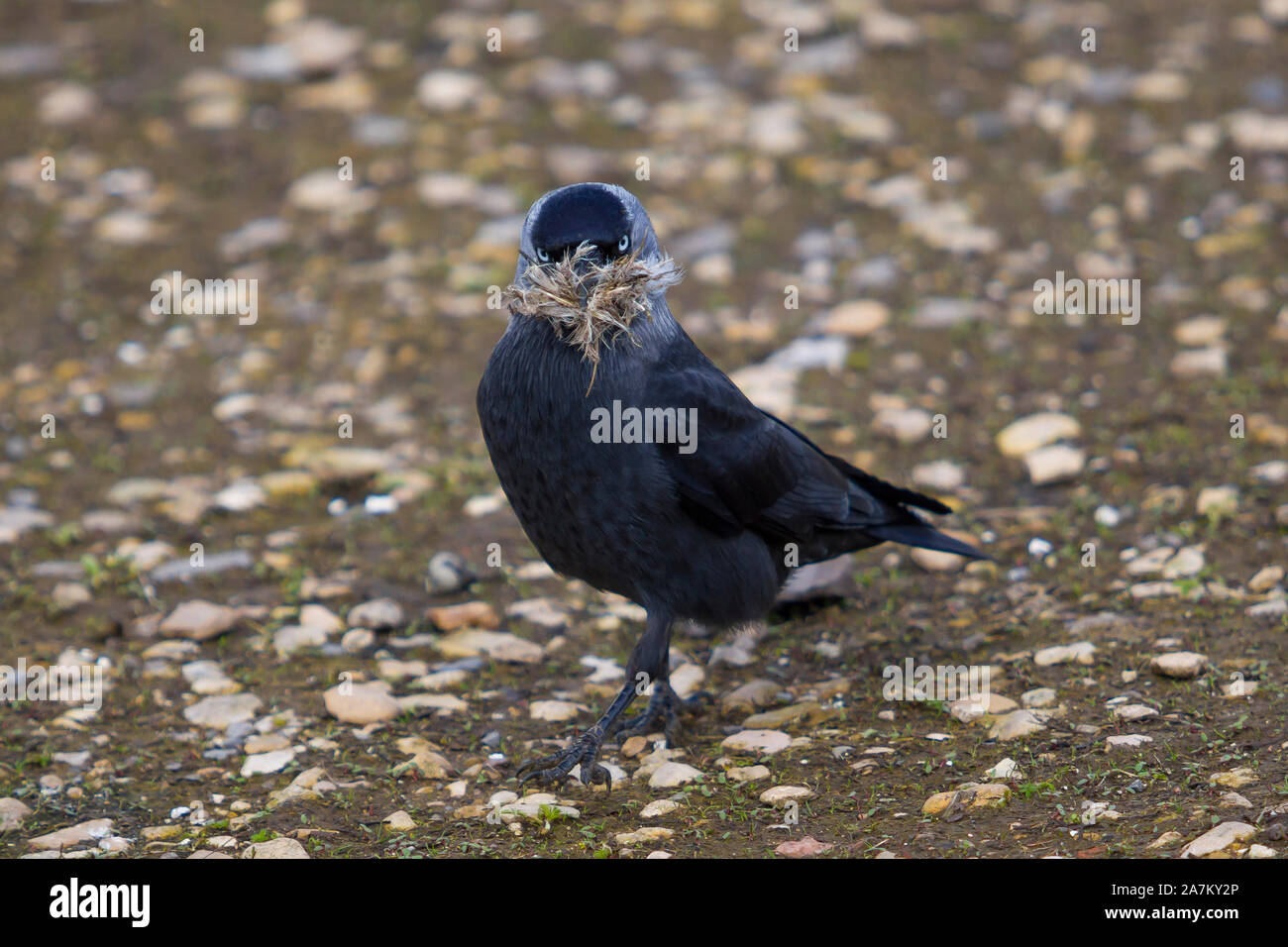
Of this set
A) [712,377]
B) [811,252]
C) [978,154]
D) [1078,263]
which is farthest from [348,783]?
[978,154]

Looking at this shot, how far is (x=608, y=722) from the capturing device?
4.86 metres

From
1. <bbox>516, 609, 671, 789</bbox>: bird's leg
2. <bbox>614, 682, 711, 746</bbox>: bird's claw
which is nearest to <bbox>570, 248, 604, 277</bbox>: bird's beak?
<bbox>516, 609, 671, 789</bbox>: bird's leg

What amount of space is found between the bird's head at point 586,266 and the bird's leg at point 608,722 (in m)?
1.01

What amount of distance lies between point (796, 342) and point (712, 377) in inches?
106

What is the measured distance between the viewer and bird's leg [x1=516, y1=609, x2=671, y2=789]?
15.5ft

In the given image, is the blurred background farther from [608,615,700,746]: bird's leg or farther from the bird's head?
the bird's head

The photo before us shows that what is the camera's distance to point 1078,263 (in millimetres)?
8062

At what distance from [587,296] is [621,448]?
523mm

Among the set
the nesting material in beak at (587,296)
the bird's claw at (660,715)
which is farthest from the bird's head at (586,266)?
the bird's claw at (660,715)

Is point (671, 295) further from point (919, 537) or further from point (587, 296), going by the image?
point (587, 296)

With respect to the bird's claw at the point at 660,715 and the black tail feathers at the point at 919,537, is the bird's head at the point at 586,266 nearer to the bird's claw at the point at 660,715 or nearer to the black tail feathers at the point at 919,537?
the bird's claw at the point at 660,715

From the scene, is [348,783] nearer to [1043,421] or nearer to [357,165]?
[1043,421]

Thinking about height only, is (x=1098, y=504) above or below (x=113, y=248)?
below

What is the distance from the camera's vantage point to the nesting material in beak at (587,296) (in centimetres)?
466
